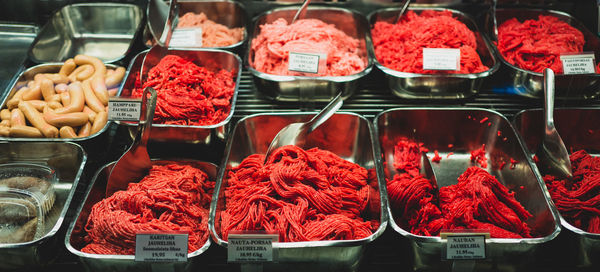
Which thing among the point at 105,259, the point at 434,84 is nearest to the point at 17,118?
the point at 105,259

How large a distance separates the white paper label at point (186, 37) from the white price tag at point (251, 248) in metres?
1.69

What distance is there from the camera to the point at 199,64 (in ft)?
9.41

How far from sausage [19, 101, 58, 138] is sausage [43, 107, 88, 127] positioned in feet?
0.09

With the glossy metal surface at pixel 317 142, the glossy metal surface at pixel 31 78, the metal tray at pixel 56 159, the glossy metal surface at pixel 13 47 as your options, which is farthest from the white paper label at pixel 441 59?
the glossy metal surface at pixel 13 47

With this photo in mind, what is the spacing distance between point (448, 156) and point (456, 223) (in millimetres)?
763

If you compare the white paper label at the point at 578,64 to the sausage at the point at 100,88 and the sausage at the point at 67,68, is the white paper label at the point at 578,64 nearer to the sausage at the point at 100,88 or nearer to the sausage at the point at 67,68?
the sausage at the point at 100,88

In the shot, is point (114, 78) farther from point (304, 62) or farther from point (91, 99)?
point (304, 62)

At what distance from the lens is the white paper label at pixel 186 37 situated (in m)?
2.95

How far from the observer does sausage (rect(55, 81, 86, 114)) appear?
8.03 ft

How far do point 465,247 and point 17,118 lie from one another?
2.31 m

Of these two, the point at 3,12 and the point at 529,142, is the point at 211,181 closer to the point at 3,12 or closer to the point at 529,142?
the point at 529,142

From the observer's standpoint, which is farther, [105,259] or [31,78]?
[31,78]

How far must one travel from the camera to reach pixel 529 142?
257 cm

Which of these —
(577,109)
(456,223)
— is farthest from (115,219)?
(577,109)
